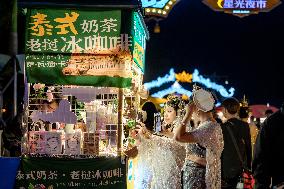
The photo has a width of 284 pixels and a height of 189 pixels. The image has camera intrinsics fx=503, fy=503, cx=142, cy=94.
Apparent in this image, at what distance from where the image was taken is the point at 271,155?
4980 mm

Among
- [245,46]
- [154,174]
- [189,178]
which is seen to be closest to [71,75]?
[154,174]

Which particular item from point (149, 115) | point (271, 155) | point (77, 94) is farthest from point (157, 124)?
point (271, 155)

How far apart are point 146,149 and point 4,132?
9.73 feet

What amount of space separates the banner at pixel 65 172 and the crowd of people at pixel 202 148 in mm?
567

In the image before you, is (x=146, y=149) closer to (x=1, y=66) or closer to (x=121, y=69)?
(x=121, y=69)

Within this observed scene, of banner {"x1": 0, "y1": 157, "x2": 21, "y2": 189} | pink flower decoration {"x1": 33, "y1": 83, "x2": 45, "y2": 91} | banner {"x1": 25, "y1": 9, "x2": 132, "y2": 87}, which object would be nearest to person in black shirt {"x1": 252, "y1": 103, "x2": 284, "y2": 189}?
banner {"x1": 25, "y1": 9, "x2": 132, "y2": 87}

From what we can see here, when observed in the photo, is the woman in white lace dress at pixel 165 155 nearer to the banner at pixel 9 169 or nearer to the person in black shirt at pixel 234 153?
the person in black shirt at pixel 234 153

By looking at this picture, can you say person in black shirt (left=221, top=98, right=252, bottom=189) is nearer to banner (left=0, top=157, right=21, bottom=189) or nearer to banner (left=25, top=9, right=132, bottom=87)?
banner (left=25, top=9, right=132, bottom=87)

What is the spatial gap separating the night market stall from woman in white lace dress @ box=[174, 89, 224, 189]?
151 cm

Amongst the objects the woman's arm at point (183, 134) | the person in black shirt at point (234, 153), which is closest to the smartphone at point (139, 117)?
the person in black shirt at point (234, 153)

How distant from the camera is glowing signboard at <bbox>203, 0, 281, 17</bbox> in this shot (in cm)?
1644

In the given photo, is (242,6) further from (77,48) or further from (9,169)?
(9,169)

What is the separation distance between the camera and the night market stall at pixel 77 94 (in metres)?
7.95

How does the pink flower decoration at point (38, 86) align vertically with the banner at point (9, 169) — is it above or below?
above
